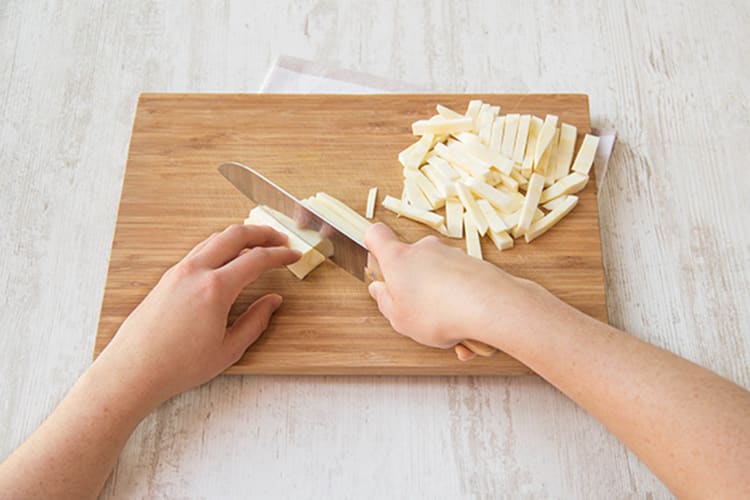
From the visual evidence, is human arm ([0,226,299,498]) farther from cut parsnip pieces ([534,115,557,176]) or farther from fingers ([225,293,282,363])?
cut parsnip pieces ([534,115,557,176])

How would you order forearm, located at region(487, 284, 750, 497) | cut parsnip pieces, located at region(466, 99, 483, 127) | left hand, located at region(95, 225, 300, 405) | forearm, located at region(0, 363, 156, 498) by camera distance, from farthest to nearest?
1. cut parsnip pieces, located at region(466, 99, 483, 127)
2. left hand, located at region(95, 225, 300, 405)
3. forearm, located at region(0, 363, 156, 498)
4. forearm, located at region(487, 284, 750, 497)

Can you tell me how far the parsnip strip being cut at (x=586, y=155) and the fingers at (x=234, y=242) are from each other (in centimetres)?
69

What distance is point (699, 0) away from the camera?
79.6 inches

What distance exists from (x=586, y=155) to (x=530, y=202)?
0.67 feet

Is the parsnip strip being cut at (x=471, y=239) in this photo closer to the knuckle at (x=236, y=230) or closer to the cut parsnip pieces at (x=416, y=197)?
the cut parsnip pieces at (x=416, y=197)

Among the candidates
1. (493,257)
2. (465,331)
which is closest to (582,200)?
(493,257)

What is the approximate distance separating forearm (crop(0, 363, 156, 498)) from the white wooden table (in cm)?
12

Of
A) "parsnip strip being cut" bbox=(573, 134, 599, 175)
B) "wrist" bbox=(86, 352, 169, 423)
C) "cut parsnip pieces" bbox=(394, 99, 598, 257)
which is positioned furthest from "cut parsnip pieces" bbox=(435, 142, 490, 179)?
"wrist" bbox=(86, 352, 169, 423)

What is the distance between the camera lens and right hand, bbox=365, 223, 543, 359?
51.2 inches

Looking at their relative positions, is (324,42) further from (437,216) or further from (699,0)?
(699,0)

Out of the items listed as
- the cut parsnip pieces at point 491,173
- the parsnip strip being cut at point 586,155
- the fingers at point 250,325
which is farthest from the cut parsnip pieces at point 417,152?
the fingers at point 250,325

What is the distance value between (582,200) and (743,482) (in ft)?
2.44

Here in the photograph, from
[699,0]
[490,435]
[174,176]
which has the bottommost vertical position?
[490,435]

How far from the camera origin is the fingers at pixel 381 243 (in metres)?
1.40
